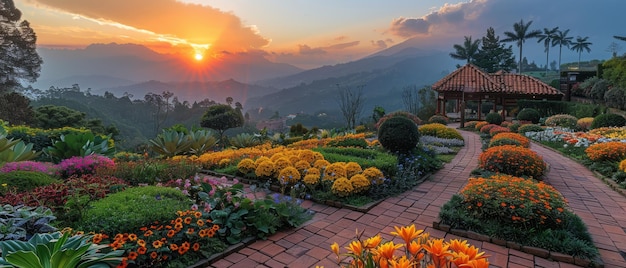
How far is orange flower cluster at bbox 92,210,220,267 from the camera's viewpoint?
8.30 ft

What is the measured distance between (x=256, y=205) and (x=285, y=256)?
0.75 meters

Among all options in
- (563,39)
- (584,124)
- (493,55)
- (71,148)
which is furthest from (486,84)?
(563,39)

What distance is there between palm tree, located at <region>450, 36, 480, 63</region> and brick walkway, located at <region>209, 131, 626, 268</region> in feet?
117

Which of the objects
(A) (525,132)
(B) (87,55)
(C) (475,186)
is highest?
(B) (87,55)

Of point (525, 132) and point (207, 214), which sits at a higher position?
point (207, 214)

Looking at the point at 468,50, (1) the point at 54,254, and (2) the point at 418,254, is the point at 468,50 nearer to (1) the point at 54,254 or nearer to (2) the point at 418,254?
(2) the point at 418,254

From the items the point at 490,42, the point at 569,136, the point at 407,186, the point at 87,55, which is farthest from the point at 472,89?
the point at 87,55

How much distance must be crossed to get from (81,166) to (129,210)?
9.17 feet

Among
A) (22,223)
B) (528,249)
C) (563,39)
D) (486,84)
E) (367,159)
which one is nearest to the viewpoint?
(22,223)

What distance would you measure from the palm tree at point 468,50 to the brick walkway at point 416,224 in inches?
1409

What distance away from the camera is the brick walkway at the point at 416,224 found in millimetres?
2863

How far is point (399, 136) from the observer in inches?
272

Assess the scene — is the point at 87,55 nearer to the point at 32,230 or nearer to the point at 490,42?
the point at 490,42

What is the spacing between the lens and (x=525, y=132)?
12.4 meters
